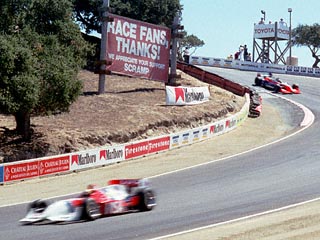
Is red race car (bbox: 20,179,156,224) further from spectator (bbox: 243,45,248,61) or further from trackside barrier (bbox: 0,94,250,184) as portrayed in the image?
spectator (bbox: 243,45,248,61)

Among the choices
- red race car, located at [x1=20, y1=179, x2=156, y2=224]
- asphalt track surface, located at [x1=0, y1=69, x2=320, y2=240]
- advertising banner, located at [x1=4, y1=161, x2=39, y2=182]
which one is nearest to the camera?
asphalt track surface, located at [x1=0, y1=69, x2=320, y2=240]

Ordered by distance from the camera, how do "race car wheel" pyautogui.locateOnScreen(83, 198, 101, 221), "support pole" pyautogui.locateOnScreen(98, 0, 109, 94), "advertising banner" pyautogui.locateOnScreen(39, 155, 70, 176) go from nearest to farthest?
"race car wheel" pyautogui.locateOnScreen(83, 198, 101, 221) → "advertising banner" pyautogui.locateOnScreen(39, 155, 70, 176) → "support pole" pyautogui.locateOnScreen(98, 0, 109, 94)

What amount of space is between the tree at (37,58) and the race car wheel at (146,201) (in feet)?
35.2

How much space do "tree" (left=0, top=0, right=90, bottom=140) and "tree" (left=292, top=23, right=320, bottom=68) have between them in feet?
263

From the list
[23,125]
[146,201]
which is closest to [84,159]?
[23,125]

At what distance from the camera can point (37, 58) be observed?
28.6 metres

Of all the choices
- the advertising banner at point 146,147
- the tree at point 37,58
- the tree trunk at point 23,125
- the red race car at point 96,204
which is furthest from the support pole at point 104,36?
the red race car at point 96,204

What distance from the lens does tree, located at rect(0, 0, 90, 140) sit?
26.8 m

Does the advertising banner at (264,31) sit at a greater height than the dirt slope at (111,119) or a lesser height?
greater

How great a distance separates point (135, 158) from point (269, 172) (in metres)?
7.51

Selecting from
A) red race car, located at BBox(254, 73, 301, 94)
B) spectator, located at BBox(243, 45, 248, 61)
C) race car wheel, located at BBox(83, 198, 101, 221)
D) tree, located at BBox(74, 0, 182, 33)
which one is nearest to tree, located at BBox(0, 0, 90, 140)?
race car wheel, located at BBox(83, 198, 101, 221)

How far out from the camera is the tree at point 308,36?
107069 mm

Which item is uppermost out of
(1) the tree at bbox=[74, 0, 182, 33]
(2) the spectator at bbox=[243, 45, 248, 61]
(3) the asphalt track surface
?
(1) the tree at bbox=[74, 0, 182, 33]

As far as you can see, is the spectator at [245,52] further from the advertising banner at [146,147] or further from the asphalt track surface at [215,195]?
the advertising banner at [146,147]
